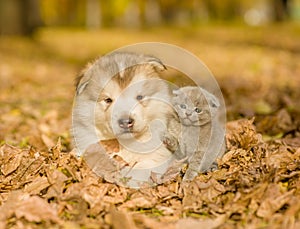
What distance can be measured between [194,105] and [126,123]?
0.86m

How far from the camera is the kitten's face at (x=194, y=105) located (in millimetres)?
4965

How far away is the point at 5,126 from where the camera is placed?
7078 mm

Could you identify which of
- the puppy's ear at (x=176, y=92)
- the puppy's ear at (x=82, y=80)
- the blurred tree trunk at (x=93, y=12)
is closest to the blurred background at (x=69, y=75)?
the puppy's ear at (x=82, y=80)

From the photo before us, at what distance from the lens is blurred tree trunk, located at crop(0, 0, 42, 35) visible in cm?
2162

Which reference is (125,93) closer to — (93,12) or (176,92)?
(176,92)

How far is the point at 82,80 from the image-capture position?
4.95 meters

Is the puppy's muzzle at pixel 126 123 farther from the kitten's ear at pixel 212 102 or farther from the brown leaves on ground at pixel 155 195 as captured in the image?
the kitten's ear at pixel 212 102

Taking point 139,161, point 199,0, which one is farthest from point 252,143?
point 199,0

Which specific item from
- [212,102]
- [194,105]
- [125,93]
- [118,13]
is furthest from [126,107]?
[118,13]

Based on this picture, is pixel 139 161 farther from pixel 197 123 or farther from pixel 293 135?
pixel 293 135

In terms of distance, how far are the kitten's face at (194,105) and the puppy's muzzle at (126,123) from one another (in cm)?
61

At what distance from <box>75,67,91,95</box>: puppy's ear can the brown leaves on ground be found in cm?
54

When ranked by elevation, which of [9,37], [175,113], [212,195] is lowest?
[9,37]

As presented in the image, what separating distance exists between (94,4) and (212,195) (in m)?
48.2
